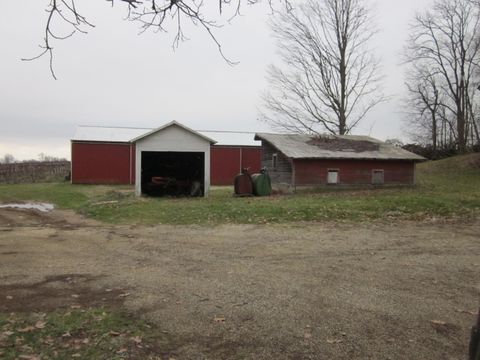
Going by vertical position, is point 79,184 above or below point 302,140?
below

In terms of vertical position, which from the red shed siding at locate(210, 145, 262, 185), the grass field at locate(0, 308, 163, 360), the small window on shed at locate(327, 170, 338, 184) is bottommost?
the grass field at locate(0, 308, 163, 360)

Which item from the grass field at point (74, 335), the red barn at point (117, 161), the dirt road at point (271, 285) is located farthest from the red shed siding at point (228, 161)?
the grass field at point (74, 335)

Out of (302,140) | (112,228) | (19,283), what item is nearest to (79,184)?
(302,140)

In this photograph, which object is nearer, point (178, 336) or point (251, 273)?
point (178, 336)

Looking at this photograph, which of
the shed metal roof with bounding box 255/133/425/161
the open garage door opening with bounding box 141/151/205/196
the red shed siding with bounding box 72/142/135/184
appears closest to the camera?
the shed metal roof with bounding box 255/133/425/161

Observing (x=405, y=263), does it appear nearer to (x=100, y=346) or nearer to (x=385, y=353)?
(x=385, y=353)

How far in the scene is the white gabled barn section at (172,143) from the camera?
2383 centimetres

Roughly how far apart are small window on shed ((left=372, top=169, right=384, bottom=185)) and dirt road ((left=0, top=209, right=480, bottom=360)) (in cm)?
1553

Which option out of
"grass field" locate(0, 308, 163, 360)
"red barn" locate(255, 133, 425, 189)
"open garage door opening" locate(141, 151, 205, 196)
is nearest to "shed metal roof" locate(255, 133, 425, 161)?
"red barn" locate(255, 133, 425, 189)

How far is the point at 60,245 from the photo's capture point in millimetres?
10797

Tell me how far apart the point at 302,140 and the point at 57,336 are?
26.2 meters

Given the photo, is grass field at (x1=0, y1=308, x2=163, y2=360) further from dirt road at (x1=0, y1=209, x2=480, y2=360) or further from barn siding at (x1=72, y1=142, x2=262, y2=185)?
barn siding at (x1=72, y1=142, x2=262, y2=185)

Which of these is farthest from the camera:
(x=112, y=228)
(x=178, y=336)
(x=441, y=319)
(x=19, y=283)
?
(x=112, y=228)

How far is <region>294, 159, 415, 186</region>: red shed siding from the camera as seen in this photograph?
26303 millimetres
